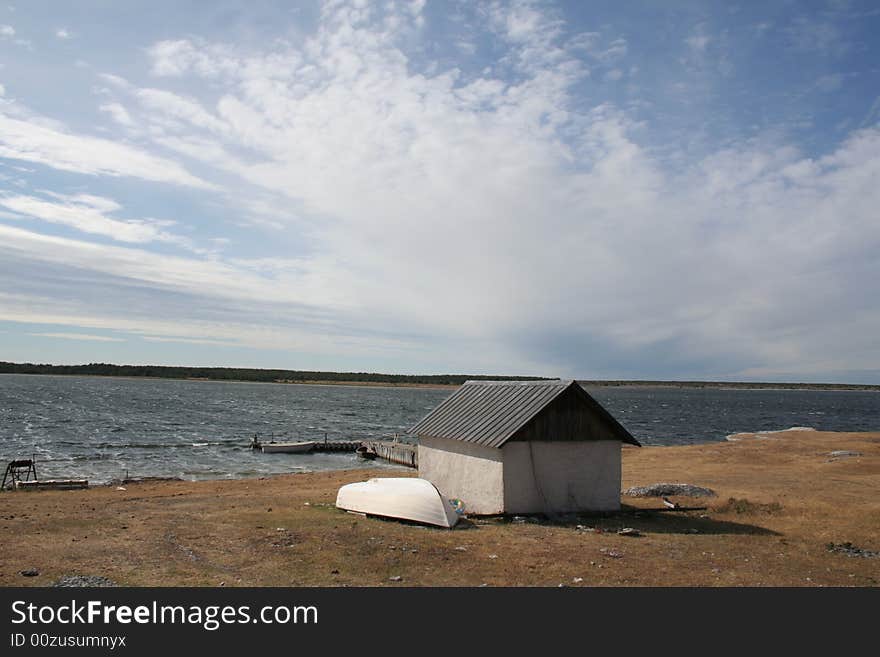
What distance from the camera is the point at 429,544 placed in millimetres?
15758

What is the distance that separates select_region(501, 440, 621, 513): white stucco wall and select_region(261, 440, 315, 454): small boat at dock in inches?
1694

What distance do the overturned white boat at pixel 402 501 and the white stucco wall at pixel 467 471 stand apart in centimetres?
197

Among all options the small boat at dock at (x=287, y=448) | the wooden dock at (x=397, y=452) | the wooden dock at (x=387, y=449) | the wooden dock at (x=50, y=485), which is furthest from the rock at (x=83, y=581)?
the small boat at dock at (x=287, y=448)

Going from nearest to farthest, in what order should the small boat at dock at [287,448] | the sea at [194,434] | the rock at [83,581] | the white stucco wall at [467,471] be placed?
the rock at [83,581] → the white stucco wall at [467,471] → the sea at [194,434] → the small boat at dock at [287,448]

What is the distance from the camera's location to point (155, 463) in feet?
155

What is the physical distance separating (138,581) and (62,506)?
13.9 metres

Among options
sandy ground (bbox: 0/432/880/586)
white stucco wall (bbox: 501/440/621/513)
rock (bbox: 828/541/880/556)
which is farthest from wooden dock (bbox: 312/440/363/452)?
rock (bbox: 828/541/880/556)

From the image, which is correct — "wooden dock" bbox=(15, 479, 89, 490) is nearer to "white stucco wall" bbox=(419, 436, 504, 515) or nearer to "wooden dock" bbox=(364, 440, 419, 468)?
"white stucco wall" bbox=(419, 436, 504, 515)

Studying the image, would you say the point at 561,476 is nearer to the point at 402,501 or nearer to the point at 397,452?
the point at 402,501

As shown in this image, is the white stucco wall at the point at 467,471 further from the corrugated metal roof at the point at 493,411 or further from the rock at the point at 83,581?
the rock at the point at 83,581

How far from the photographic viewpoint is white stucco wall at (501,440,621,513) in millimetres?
20203

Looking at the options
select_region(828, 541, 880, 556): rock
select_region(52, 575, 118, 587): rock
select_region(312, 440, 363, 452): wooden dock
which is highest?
select_region(52, 575, 118, 587): rock

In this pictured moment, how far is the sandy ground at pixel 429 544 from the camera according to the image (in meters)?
12.8

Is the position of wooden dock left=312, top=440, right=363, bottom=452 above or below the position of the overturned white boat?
below
